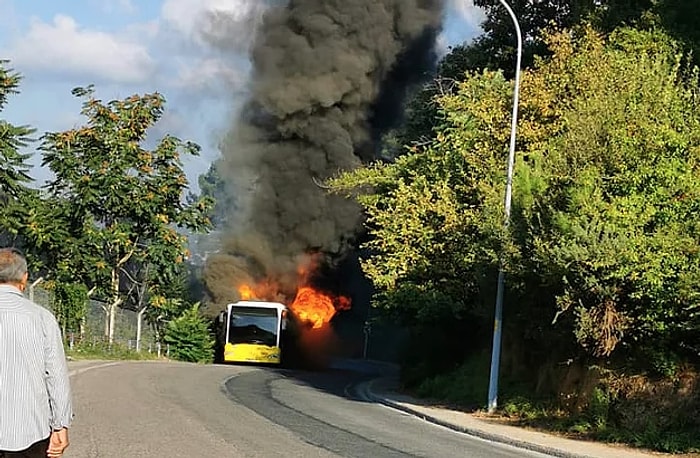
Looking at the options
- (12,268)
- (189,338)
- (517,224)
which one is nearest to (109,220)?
(189,338)

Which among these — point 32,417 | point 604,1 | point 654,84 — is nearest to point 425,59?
point 604,1

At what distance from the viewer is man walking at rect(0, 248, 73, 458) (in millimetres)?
5168

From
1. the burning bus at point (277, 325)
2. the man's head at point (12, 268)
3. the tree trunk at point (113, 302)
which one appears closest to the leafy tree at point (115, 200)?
the tree trunk at point (113, 302)

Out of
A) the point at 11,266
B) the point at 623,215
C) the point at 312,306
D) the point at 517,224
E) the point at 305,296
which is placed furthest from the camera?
the point at 312,306

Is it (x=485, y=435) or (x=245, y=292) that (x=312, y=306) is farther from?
(x=485, y=435)

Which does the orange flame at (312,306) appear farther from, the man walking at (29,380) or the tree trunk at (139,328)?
the man walking at (29,380)

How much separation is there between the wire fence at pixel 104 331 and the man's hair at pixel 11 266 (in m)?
28.4

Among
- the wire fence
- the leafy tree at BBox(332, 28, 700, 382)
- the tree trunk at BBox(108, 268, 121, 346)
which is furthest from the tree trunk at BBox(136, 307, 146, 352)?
the leafy tree at BBox(332, 28, 700, 382)

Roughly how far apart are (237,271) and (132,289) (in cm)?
649

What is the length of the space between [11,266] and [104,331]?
36.8 metres

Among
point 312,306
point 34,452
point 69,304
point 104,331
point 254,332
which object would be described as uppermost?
point 34,452

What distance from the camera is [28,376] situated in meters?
5.22

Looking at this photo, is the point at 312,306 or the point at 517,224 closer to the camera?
the point at 517,224

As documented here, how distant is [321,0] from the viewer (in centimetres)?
4303
